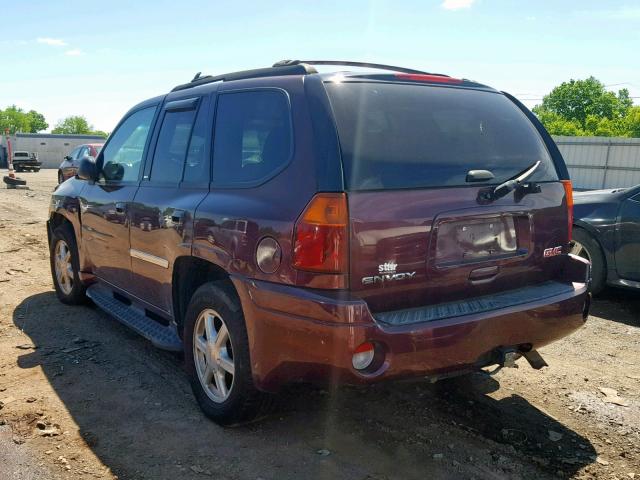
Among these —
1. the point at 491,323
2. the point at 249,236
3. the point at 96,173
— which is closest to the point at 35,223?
the point at 96,173

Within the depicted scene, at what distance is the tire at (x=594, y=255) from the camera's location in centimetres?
592

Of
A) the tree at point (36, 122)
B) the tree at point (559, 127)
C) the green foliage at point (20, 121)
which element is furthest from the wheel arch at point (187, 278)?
the tree at point (36, 122)

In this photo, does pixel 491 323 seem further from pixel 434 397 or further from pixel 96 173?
pixel 96 173

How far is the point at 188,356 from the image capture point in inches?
142

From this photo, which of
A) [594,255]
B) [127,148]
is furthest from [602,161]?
[127,148]

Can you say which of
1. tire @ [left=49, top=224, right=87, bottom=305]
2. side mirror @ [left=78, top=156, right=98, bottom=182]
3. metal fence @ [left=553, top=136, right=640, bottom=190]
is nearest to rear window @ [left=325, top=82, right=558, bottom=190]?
side mirror @ [left=78, top=156, right=98, bottom=182]

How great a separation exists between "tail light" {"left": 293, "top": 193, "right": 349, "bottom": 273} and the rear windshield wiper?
0.87m

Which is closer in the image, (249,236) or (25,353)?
(249,236)

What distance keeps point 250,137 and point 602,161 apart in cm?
2525

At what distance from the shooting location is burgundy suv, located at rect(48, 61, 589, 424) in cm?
273

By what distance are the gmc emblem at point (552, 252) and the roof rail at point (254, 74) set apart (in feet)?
5.52

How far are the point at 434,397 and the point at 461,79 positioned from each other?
2032mm

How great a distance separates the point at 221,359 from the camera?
334cm

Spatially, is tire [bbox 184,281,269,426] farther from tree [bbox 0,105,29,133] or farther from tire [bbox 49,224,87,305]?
tree [bbox 0,105,29,133]
